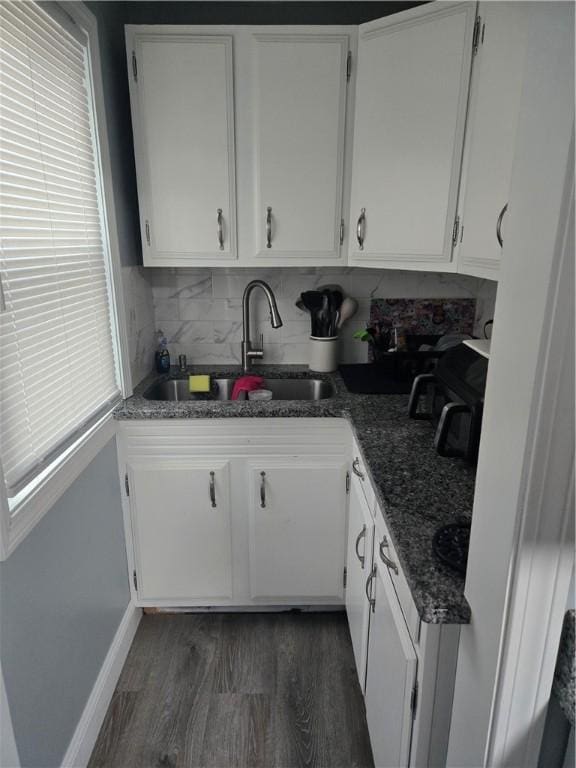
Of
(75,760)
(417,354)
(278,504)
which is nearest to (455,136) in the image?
(417,354)

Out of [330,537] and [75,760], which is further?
[330,537]

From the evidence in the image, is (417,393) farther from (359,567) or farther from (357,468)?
(359,567)

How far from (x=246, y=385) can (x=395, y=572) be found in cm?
119

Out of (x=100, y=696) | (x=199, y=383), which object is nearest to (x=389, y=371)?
(x=199, y=383)

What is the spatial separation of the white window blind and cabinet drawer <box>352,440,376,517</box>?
0.88 meters

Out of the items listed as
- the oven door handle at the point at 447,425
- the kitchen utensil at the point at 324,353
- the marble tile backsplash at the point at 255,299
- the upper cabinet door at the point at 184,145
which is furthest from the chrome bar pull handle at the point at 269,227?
the oven door handle at the point at 447,425

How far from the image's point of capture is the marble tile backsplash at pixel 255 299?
2.23 m

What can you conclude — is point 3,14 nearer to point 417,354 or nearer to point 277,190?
point 277,190

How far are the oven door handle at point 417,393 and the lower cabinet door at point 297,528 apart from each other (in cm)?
36

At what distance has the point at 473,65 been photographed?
1.51m

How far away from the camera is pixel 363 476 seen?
150 cm

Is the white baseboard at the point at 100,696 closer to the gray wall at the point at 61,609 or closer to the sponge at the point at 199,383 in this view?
the gray wall at the point at 61,609

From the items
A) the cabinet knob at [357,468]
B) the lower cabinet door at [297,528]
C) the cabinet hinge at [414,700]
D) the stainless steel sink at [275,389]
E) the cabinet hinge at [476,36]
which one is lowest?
the lower cabinet door at [297,528]

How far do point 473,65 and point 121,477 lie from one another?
1.85m
